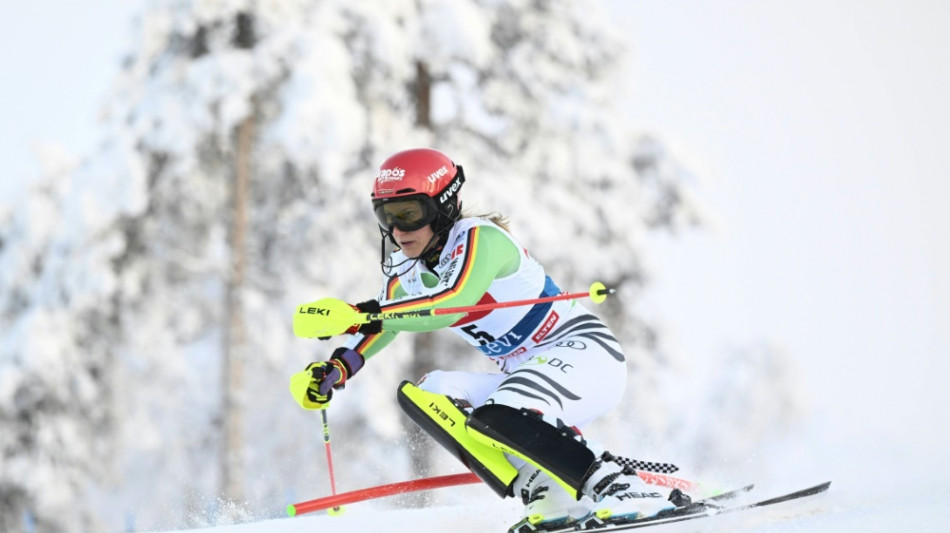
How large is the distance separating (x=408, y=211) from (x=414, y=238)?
0.14m

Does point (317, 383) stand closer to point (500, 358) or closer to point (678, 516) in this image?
point (500, 358)

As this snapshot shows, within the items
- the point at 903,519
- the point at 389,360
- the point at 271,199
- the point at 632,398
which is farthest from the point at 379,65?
the point at 903,519

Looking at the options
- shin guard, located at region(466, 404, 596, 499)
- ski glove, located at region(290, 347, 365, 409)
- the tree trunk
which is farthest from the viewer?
the tree trunk

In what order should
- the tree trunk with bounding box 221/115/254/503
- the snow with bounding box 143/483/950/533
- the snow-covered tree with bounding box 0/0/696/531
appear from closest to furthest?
the snow with bounding box 143/483/950/533
the snow-covered tree with bounding box 0/0/696/531
the tree trunk with bounding box 221/115/254/503

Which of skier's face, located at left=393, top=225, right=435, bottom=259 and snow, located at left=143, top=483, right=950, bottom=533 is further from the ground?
skier's face, located at left=393, top=225, right=435, bottom=259

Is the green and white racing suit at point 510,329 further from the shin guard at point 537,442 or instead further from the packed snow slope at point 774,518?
the packed snow slope at point 774,518

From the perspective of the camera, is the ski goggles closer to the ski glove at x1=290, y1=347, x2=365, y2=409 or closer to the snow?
the ski glove at x1=290, y1=347, x2=365, y2=409

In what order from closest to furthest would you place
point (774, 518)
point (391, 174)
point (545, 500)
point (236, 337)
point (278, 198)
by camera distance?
1. point (545, 500)
2. point (391, 174)
3. point (774, 518)
4. point (236, 337)
5. point (278, 198)

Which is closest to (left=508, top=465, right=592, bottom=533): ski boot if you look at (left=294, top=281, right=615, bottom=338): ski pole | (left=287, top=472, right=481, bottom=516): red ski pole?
(left=287, top=472, right=481, bottom=516): red ski pole

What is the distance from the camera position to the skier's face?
14.5 ft

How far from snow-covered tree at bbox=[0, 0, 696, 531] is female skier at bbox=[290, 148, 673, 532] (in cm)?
730

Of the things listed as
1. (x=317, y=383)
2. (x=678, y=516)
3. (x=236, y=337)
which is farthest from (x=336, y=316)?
(x=236, y=337)

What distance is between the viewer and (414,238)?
4426mm

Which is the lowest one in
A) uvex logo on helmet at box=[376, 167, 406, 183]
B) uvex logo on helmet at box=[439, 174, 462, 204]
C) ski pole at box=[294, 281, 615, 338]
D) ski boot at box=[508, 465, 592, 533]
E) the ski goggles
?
ski boot at box=[508, 465, 592, 533]
